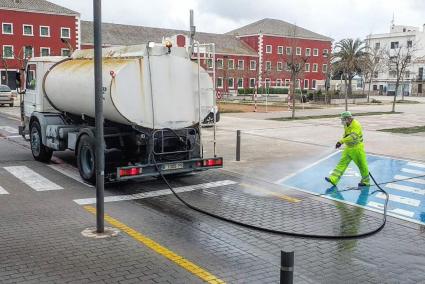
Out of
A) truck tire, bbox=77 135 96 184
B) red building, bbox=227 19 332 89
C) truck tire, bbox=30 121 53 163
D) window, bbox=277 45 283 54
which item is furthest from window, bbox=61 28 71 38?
truck tire, bbox=77 135 96 184

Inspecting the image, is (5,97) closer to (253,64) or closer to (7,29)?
(7,29)

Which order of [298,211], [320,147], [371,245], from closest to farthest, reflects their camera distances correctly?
[371,245], [298,211], [320,147]

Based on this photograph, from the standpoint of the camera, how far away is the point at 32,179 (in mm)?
11516

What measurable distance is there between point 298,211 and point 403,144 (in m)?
10.5

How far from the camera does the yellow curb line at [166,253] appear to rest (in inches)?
231

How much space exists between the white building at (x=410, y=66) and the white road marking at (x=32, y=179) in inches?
3158

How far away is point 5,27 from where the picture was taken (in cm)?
6334

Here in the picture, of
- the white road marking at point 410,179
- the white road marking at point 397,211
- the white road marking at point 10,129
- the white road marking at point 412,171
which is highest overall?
the white road marking at point 10,129

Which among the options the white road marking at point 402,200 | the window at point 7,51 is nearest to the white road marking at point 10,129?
the white road marking at point 402,200

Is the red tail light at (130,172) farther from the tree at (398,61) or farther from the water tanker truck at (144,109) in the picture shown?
the tree at (398,61)

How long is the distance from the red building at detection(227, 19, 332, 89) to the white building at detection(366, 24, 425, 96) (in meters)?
10.9

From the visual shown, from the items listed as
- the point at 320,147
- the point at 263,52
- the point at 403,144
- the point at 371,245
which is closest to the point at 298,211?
the point at 371,245

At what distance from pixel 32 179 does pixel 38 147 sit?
257cm

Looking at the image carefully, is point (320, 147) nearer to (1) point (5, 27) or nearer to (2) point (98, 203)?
(2) point (98, 203)
